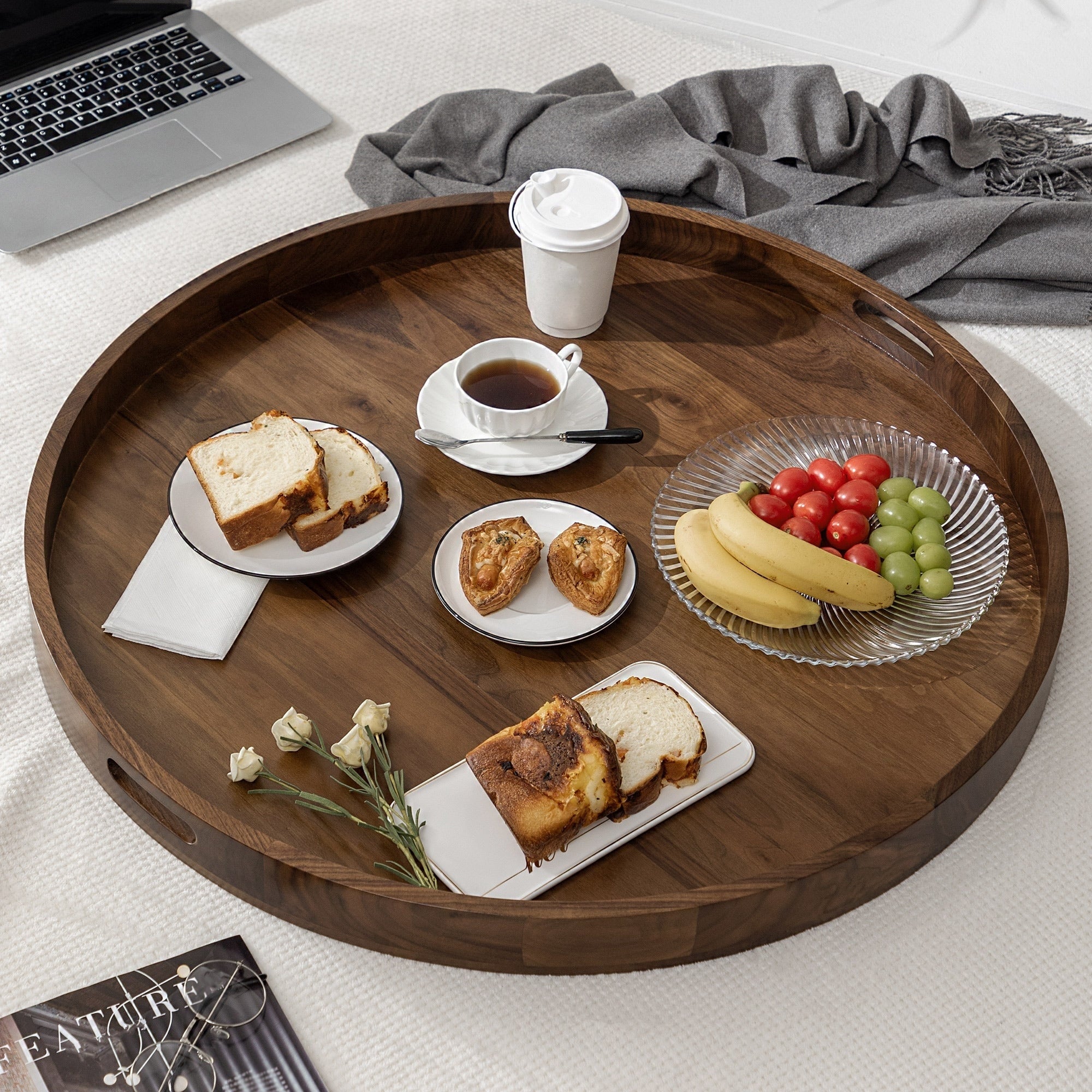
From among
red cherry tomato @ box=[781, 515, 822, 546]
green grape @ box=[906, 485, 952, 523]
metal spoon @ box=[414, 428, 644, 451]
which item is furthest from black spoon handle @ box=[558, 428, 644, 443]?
green grape @ box=[906, 485, 952, 523]

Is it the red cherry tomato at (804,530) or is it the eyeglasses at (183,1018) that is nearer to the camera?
the eyeglasses at (183,1018)

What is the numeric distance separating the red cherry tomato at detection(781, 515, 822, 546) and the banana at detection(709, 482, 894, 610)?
5 cm

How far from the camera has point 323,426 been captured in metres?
1.43

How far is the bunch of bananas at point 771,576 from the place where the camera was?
1251mm

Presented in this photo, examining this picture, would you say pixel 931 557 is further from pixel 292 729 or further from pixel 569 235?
pixel 292 729

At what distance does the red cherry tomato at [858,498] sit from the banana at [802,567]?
0.37 ft

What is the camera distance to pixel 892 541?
1.33 metres

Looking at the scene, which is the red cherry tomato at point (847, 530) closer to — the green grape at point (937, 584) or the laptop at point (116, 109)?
the green grape at point (937, 584)

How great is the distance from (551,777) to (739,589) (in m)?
0.31

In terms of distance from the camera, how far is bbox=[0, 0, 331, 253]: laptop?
202cm

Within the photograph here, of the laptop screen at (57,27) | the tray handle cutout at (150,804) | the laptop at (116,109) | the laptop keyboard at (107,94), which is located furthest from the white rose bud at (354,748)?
the laptop screen at (57,27)

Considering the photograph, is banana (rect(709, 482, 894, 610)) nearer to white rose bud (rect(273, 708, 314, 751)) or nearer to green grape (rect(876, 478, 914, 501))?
green grape (rect(876, 478, 914, 501))

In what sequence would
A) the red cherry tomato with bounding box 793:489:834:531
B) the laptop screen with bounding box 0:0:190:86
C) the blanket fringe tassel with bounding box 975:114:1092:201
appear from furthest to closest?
the laptop screen with bounding box 0:0:190:86 < the blanket fringe tassel with bounding box 975:114:1092:201 < the red cherry tomato with bounding box 793:489:834:531

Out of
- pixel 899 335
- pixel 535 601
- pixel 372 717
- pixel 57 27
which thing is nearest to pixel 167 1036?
pixel 372 717
